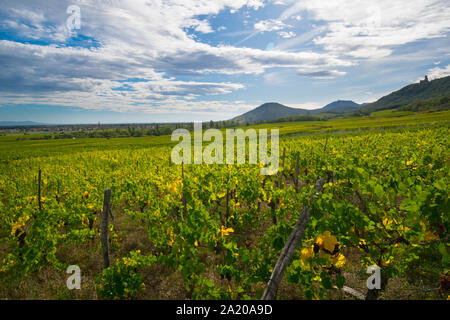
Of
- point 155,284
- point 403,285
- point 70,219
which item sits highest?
point 70,219

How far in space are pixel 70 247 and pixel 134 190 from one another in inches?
90.1

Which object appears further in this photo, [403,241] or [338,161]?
[338,161]

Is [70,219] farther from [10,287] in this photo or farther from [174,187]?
[174,187]

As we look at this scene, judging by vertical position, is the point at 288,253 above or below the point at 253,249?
above

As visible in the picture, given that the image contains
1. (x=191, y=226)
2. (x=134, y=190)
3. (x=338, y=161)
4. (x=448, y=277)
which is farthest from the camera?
(x=338, y=161)

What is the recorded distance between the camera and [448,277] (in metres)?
3.38

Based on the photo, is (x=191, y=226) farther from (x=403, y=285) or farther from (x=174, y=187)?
(x=403, y=285)

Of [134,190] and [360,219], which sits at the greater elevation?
[360,219]

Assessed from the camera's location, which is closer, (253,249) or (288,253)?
(288,253)

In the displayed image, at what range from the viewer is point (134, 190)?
23.5 feet

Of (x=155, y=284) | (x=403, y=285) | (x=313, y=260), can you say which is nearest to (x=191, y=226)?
(x=155, y=284)

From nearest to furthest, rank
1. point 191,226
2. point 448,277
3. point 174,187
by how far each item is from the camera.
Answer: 1. point 448,277
2. point 191,226
3. point 174,187

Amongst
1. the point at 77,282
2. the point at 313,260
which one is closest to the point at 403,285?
the point at 313,260

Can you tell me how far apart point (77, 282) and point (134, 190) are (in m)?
3.17
